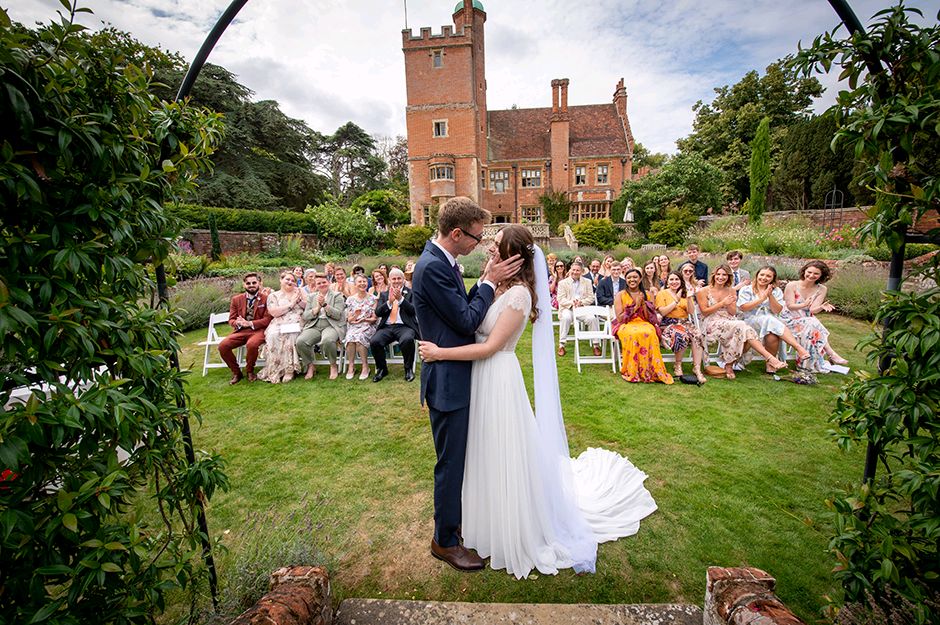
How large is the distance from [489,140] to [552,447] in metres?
41.0

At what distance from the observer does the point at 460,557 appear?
9.26 feet

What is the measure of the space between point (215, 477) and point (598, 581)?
244 cm

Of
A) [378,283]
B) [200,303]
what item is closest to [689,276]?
[378,283]

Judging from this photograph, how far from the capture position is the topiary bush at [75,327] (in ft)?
3.90

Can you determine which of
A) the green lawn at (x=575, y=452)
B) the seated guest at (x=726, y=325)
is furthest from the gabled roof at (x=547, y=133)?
the green lawn at (x=575, y=452)

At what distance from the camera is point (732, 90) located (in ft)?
98.3

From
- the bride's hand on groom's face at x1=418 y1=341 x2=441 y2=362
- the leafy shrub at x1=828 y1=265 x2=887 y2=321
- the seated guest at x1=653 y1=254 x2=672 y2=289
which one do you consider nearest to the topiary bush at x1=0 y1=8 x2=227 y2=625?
the bride's hand on groom's face at x1=418 y1=341 x2=441 y2=362

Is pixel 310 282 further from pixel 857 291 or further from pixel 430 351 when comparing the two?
pixel 857 291

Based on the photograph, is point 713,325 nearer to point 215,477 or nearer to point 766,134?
point 215,477

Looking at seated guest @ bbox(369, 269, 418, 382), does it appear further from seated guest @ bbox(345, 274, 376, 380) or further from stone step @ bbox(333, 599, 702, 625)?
stone step @ bbox(333, 599, 702, 625)

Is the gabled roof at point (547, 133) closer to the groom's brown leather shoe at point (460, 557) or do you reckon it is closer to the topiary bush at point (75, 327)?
the groom's brown leather shoe at point (460, 557)

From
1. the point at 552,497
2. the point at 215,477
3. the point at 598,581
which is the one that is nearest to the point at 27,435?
the point at 215,477

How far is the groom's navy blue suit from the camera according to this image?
2.53 m

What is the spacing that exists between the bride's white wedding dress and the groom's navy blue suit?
105mm
